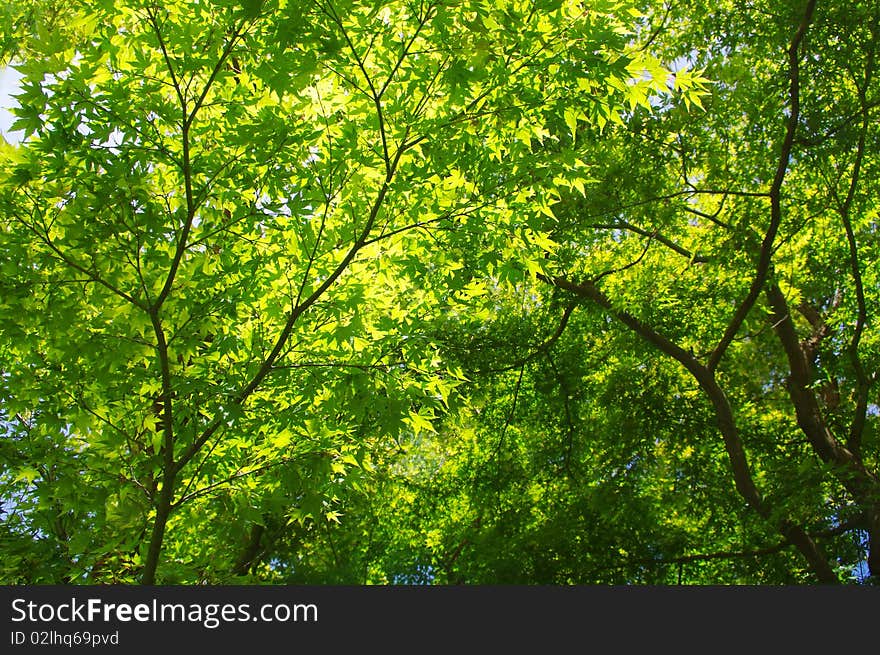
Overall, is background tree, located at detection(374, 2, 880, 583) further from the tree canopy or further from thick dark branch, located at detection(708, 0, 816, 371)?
the tree canopy

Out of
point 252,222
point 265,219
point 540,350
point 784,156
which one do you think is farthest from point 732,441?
point 252,222

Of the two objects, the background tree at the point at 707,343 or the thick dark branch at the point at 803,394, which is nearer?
the background tree at the point at 707,343

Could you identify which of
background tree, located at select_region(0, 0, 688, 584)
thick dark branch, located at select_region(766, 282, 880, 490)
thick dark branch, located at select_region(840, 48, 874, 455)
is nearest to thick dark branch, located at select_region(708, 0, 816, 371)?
thick dark branch, located at select_region(840, 48, 874, 455)

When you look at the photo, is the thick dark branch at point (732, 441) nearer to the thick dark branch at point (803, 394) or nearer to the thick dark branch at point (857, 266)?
the thick dark branch at point (803, 394)

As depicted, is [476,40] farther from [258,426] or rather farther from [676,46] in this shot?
[676,46]

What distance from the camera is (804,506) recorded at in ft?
22.6

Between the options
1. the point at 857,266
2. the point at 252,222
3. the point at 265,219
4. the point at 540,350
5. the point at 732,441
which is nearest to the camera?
the point at 252,222

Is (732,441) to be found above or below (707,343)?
below

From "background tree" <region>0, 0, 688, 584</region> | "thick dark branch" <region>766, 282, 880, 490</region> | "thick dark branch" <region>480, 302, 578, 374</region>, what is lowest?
"background tree" <region>0, 0, 688, 584</region>

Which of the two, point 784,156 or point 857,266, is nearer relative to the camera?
point 784,156

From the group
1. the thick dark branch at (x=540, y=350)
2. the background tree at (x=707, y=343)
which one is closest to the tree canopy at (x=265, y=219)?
the background tree at (x=707, y=343)

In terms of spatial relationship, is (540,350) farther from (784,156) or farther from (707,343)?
(784,156)

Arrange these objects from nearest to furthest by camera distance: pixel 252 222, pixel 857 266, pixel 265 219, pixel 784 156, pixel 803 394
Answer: pixel 252 222 < pixel 265 219 < pixel 784 156 < pixel 857 266 < pixel 803 394

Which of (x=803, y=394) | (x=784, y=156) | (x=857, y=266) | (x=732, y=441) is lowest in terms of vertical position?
(x=732, y=441)
